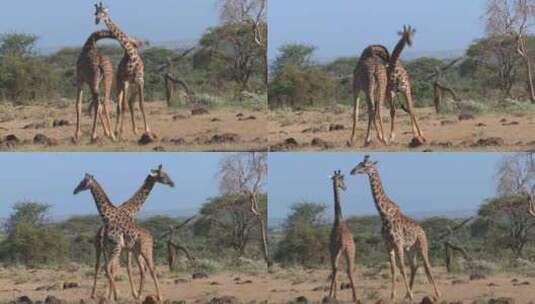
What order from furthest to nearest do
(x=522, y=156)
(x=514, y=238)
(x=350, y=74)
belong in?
(x=350, y=74) → (x=514, y=238) → (x=522, y=156)

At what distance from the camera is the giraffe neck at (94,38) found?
2002 centimetres

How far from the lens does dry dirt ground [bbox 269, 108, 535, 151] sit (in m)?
21.0

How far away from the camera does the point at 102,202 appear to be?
18609mm

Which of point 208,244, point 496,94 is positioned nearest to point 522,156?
point 496,94

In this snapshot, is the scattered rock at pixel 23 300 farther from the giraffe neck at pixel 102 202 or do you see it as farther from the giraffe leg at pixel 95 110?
the giraffe leg at pixel 95 110

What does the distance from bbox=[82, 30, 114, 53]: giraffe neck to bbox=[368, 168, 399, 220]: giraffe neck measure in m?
5.04

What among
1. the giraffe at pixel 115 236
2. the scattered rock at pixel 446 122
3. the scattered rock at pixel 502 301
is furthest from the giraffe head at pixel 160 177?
the scattered rock at pixel 446 122

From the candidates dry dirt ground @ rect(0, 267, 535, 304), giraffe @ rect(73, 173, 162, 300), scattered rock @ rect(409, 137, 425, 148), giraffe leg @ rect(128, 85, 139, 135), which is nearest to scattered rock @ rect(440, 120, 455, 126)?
scattered rock @ rect(409, 137, 425, 148)

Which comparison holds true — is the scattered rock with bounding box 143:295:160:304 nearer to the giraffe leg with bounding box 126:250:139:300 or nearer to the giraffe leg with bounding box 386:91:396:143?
the giraffe leg with bounding box 126:250:139:300

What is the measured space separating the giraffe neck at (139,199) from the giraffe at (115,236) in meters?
0.14

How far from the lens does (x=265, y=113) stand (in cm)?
2295

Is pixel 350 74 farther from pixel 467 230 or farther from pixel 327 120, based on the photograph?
pixel 467 230

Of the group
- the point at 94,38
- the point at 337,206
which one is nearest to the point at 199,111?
the point at 94,38

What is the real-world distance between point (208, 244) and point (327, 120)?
3260 millimetres
